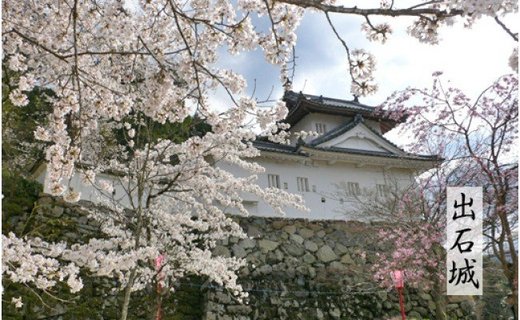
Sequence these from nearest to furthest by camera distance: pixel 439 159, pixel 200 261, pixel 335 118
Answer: pixel 200 261
pixel 439 159
pixel 335 118

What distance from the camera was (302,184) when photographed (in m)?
12.3

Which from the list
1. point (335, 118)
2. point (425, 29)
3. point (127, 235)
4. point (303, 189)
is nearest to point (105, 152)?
point (127, 235)

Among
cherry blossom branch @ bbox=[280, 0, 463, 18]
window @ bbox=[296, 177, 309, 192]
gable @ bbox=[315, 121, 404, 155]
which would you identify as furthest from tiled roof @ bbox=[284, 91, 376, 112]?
cherry blossom branch @ bbox=[280, 0, 463, 18]

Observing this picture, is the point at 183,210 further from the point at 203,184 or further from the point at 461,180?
the point at 461,180

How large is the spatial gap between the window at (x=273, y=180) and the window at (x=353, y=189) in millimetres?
2110

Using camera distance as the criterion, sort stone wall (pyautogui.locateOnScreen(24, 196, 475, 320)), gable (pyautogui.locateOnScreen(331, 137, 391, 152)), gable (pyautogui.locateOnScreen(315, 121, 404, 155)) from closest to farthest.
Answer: stone wall (pyautogui.locateOnScreen(24, 196, 475, 320)) → gable (pyautogui.locateOnScreen(315, 121, 404, 155)) → gable (pyautogui.locateOnScreen(331, 137, 391, 152))

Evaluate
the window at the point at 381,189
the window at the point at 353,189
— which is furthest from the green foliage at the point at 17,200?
the window at the point at 381,189

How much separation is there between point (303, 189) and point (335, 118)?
3.94 m

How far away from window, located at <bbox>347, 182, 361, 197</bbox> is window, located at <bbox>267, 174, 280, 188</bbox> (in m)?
2.11

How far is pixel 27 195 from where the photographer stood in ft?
25.1

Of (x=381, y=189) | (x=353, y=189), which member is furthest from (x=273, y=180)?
(x=381, y=189)

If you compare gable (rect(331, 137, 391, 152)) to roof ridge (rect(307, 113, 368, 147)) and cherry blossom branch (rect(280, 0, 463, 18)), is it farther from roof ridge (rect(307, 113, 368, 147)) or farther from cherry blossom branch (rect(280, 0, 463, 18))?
cherry blossom branch (rect(280, 0, 463, 18))

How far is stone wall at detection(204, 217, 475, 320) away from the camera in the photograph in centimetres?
792

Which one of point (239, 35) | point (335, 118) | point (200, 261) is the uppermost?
point (335, 118)
